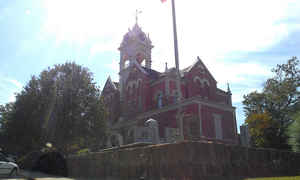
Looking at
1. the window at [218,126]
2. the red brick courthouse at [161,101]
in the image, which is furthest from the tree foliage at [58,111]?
the window at [218,126]

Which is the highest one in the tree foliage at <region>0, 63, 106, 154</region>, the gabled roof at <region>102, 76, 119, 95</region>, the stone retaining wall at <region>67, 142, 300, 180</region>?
the gabled roof at <region>102, 76, 119, 95</region>

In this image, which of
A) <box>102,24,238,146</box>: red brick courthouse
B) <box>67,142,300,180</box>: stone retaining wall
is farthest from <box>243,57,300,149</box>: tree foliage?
<box>67,142,300,180</box>: stone retaining wall

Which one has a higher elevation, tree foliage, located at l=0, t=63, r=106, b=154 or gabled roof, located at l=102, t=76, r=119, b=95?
gabled roof, located at l=102, t=76, r=119, b=95

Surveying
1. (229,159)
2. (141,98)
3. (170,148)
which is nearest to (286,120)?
(141,98)

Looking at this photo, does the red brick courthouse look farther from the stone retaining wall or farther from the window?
the stone retaining wall

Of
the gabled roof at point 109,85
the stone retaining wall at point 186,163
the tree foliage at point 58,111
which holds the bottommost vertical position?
the stone retaining wall at point 186,163

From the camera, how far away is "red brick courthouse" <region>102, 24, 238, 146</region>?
3164 centimetres

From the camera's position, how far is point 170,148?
1320 centimetres

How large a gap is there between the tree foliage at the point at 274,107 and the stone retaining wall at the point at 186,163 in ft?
63.2

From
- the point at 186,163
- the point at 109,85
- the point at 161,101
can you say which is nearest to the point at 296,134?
the point at 186,163

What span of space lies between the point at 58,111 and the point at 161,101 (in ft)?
51.5

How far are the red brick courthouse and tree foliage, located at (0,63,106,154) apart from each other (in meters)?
5.04

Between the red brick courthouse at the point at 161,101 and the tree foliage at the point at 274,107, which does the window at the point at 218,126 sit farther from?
the tree foliage at the point at 274,107

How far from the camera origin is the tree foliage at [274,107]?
1524 inches
